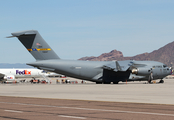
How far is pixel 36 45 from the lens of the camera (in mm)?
56156

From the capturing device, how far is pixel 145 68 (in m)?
56.9

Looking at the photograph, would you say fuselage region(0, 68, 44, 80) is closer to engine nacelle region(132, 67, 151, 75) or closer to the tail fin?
the tail fin

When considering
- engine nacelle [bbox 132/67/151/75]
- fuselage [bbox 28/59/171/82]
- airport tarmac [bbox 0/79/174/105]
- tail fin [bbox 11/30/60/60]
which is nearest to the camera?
airport tarmac [bbox 0/79/174/105]

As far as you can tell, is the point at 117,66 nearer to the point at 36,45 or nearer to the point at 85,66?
the point at 85,66

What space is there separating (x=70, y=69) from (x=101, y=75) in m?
6.35

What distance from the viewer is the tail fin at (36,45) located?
55.7 meters

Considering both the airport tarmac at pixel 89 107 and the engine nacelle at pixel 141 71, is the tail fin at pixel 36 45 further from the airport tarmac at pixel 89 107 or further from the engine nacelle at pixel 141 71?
the airport tarmac at pixel 89 107

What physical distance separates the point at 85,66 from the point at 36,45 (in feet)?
33.9

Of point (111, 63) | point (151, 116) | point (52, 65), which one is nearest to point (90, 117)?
point (151, 116)

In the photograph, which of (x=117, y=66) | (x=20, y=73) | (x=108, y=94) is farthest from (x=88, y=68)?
(x=20, y=73)

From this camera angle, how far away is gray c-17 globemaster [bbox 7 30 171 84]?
55438mm

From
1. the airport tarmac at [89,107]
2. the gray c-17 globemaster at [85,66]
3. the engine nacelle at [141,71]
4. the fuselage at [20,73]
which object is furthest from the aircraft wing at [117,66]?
the fuselage at [20,73]

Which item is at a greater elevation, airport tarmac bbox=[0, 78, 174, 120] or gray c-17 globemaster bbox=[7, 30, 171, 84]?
gray c-17 globemaster bbox=[7, 30, 171, 84]

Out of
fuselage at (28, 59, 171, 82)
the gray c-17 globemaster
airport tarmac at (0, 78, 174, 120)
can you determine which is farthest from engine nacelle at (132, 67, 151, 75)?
airport tarmac at (0, 78, 174, 120)
